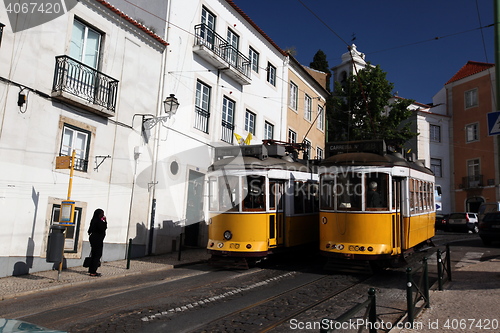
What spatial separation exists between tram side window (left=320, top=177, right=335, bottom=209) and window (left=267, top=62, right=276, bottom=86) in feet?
41.7

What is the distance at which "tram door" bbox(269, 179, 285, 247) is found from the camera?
11211mm

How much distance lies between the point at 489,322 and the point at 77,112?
10.8 metres

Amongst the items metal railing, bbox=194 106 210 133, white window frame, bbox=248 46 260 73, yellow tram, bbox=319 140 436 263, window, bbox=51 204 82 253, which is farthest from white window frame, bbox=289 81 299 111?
window, bbox=51 204 82 253

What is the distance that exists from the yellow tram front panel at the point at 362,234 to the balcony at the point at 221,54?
30.3 ft

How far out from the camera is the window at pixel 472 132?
38250mm

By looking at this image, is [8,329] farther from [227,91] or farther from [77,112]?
[227,91]

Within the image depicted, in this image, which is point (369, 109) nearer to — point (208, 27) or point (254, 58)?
point (254, 58)

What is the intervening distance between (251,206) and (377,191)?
315 centimetres

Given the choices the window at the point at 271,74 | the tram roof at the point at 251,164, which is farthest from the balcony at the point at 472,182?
the tram roof at the point at 251,164

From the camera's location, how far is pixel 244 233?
10.8 metres

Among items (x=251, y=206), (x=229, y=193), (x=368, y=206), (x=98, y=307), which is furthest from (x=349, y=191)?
(x=98, y=307)

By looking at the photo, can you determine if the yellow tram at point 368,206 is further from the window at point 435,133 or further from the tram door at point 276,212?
the window at point 435,133

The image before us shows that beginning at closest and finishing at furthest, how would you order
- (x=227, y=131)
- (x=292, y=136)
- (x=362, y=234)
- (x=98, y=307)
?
(x=98, y=307)
(x=362, y=234)
(x=227, y=131)
(x=292, y=136)

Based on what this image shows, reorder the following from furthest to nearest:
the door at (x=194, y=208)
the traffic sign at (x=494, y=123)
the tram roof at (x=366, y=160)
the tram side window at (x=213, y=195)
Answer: the door at (x=194, y=208)
the tram side window at (x=213, y=195)
the tram roof at (x=366, y=160)
the traffic sign at (x=494, y=123)
